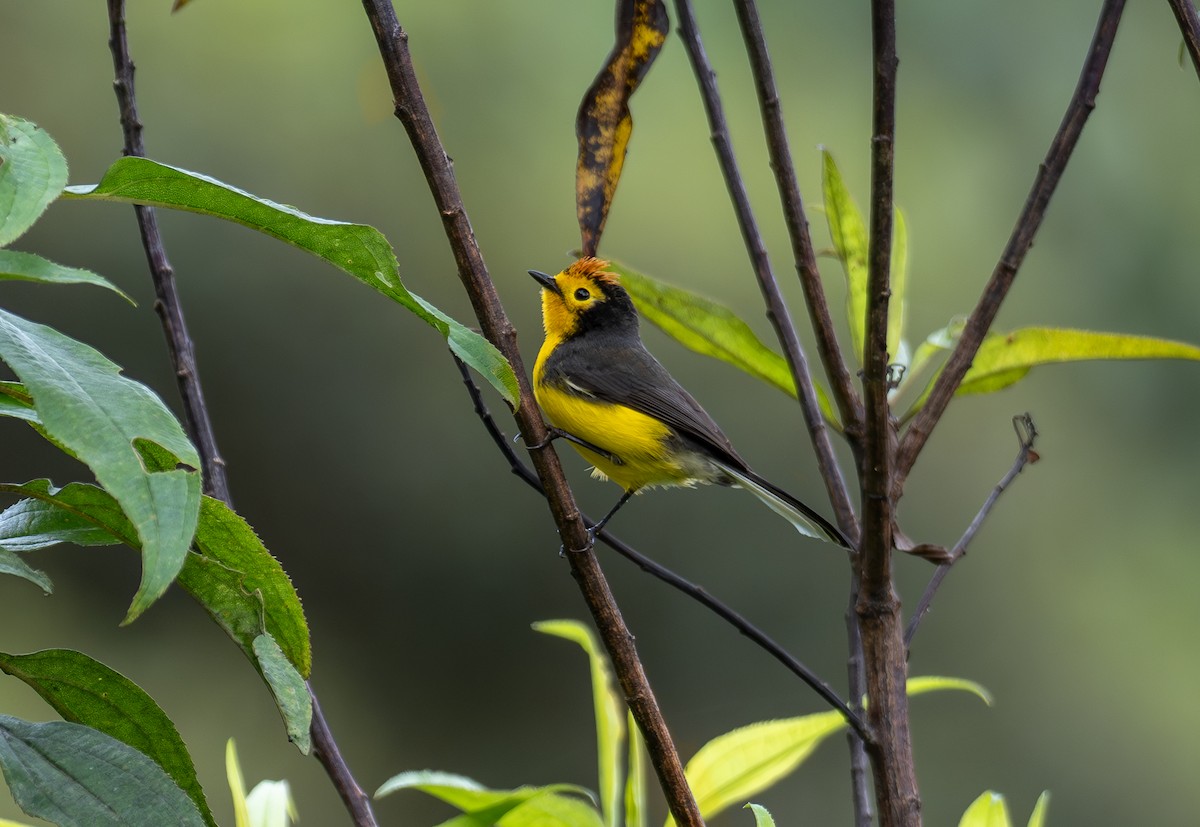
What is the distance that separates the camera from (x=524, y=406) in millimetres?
1024

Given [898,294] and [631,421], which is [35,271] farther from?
[631,421]

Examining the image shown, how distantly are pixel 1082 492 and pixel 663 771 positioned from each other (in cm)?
664

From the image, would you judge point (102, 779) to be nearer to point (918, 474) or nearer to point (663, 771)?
point (663, 771)

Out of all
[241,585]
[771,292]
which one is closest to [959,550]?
[771,292]

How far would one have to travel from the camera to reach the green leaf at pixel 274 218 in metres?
0.88

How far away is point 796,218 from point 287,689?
0.77 meters

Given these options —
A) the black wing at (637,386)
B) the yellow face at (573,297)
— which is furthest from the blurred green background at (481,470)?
the black wing at (637,386)

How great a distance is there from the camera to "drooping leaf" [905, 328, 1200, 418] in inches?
55.1

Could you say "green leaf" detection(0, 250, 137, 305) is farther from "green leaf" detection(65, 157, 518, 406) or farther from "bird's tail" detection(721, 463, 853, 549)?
"bird's tail" detection(721, 463, 853, 549)

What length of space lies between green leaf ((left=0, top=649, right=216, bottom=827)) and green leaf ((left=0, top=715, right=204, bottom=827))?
0.28 feet

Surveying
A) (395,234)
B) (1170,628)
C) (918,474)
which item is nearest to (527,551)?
(395,234)

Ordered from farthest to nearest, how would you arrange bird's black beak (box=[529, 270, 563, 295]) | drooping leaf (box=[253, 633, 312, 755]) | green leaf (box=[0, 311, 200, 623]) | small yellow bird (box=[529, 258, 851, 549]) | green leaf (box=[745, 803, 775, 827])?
bird's black beak (box=[529, 270, 563, 295]) < small yellow bird (box=[529, 258, 851, 549]) < green leaf (box=[745, 803, 775, 827]) < drooping leaf (box=[253, 633, 312, 755]) < green leaf (box=[0, 311, 200, 623])

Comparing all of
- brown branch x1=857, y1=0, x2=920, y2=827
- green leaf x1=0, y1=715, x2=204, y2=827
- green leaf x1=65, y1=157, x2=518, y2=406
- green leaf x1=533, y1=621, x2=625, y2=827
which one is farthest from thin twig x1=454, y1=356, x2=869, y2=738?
green leaf x1=0, y1=715, x2=204, y2=827

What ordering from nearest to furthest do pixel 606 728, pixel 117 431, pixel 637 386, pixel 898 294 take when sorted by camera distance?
pixel 117 431
pixel 606 728
pixel 898 294
pixel 637 386
